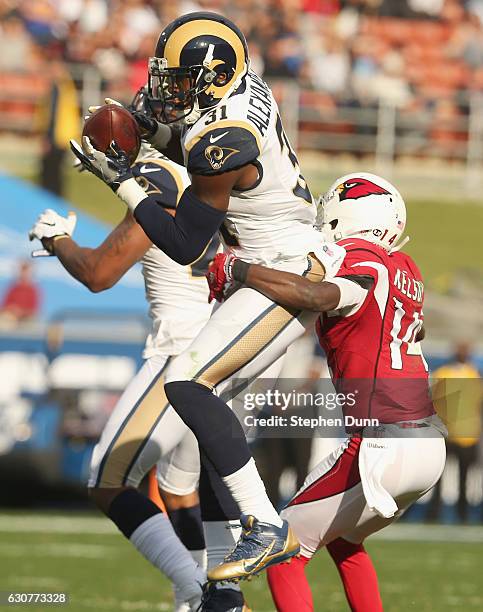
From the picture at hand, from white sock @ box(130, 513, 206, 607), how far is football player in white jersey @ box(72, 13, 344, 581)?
0.75m

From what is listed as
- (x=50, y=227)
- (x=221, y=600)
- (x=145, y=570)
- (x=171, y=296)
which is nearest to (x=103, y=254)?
(x=50, y=227)

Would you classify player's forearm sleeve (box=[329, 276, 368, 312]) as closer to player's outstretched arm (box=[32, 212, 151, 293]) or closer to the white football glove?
player's outstretched arm (box=[32, 212, 151, 293])

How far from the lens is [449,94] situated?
16.7 meters

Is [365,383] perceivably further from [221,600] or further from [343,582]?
[221,600]

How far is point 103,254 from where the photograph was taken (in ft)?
16.9

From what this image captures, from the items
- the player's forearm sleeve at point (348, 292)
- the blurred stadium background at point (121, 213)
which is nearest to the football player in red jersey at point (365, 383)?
the player's forearm sleeve at point (348, 292)

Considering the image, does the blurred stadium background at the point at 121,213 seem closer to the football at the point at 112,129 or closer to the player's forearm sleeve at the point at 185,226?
the player's forearm sleeve at the point at 185,226

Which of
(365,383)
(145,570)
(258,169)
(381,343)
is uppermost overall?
(258,169)

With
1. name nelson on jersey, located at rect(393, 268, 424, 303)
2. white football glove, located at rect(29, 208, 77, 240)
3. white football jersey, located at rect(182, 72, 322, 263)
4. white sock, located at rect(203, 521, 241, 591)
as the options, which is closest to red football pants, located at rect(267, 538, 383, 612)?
white sock, located at rect(203, 521, 241, 591)

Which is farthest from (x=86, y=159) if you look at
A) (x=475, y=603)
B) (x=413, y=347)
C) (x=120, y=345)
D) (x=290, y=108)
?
(x=290, y=108)

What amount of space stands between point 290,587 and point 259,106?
5.36 feet

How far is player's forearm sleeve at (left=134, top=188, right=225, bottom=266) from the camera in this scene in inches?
169

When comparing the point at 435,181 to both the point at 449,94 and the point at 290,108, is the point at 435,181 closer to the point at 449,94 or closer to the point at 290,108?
the point at 449,94

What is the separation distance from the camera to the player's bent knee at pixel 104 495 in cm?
519
